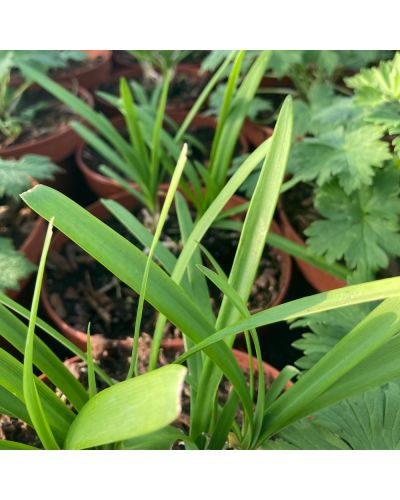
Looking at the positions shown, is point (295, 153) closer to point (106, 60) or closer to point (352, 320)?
point (352, 320)


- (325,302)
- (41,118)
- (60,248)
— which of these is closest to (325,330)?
(325,302)

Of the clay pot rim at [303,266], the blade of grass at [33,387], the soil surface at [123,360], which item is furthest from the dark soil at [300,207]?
the blade of grass at [33,387]

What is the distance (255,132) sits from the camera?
146 cm

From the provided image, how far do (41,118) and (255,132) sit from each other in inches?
25.3

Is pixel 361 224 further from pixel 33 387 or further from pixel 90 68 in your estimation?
pixel 90 68

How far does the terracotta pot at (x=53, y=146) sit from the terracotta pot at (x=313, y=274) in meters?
0.62

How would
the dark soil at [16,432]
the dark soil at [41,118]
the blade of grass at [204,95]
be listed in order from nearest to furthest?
the dark soil at [16,432], the blade of grass at [204,95], the dark soil at [41,118]

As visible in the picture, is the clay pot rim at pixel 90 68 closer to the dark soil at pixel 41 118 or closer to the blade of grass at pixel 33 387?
the dark soil at pixel 41 118

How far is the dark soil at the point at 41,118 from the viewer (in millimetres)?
1471

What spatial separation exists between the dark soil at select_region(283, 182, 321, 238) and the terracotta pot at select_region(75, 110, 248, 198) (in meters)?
0.19

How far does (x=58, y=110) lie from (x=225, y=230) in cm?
72

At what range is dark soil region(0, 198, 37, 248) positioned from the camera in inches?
47.9

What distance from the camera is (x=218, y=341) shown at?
1.77 feet

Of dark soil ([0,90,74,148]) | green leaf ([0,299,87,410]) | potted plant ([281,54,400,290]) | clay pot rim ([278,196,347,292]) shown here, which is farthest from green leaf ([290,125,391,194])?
dark soil ([0,90,74,148])
